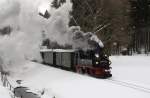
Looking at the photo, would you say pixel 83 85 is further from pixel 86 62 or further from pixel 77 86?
pixel 86 62

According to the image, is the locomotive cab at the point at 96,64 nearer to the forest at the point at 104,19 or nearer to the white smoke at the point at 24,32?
the white smoke at the point at 24,32

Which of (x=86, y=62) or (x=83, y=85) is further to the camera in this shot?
(x=86, y=62)

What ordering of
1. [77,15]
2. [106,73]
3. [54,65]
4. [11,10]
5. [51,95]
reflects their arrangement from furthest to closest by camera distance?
[77,15], [54,65], [11,10], [106,73], [51,95]

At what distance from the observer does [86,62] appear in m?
31.7

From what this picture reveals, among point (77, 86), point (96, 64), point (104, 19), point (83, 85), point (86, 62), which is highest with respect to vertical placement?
point (104, 19)

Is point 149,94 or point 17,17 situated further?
point 17,17

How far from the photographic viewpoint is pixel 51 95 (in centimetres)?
2572

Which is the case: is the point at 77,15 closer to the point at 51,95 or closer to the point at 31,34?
the point at 31,34

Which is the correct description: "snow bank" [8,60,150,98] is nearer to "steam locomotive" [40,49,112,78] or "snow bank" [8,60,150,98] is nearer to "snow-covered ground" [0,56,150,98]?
"snow-covered ground" [0,56,150,98]

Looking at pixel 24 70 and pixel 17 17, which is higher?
pixel 17 17

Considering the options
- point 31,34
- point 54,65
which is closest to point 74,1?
point 54,65

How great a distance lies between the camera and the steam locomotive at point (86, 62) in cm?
2986

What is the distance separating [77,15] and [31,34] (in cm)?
1281

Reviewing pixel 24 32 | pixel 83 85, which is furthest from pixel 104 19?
pixel 83 85
